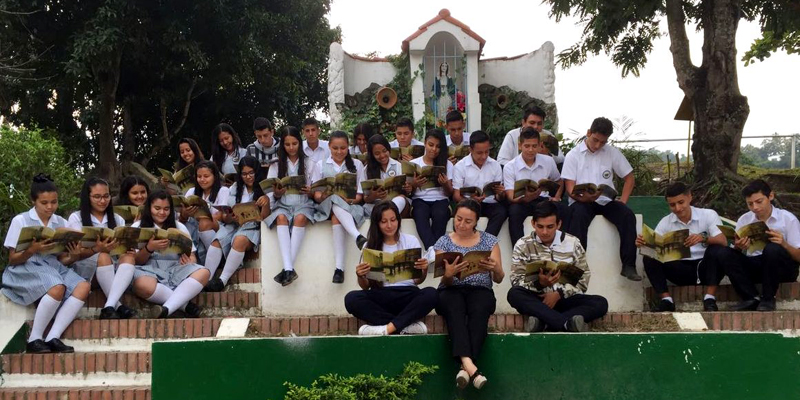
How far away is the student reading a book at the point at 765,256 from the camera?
6445mm

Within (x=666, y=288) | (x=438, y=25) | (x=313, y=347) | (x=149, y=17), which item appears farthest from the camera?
(x=149, y=17)

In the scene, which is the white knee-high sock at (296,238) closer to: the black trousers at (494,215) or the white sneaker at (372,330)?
the white sneaker at (372,330)

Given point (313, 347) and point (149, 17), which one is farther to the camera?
point (149, 17)

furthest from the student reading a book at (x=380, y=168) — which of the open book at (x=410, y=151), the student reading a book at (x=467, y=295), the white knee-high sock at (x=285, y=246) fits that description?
the student reading a book at (x=467, y=295)

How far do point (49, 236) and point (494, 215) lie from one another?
10.7 ft

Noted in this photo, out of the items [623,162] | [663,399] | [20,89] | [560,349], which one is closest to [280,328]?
[560,349]

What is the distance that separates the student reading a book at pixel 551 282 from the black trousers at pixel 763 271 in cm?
117

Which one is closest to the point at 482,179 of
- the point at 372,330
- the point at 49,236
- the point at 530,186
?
the point at 530,186

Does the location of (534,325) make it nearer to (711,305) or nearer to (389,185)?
(711,305)

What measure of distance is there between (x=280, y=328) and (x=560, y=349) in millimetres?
1982

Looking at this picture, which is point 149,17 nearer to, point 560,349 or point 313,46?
point 313,46

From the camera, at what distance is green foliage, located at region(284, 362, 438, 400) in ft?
17.4

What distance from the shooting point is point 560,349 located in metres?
5.54

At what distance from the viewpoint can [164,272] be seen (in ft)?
22.1
